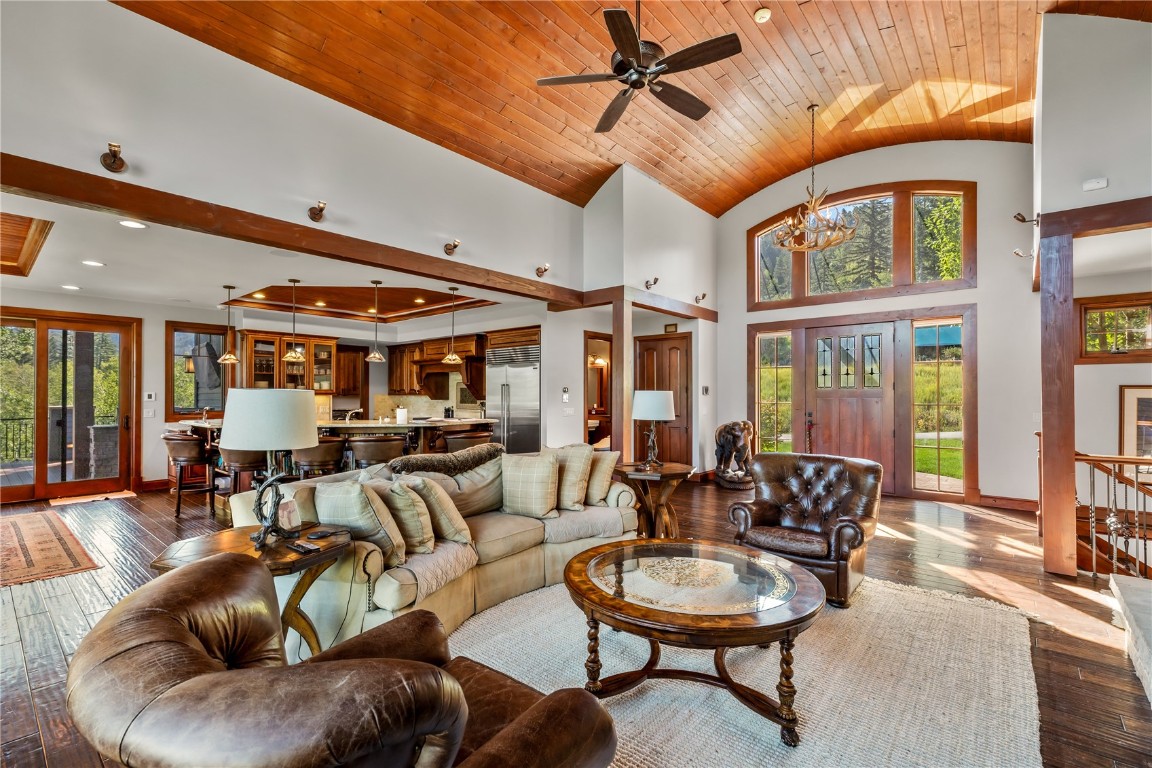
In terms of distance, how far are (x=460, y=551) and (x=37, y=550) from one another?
4031 mm

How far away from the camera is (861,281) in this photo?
6.71 metres

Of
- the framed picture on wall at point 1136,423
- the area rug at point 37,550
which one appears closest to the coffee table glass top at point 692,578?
the area rug at point 37,550

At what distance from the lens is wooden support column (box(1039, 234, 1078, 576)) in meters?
3.62

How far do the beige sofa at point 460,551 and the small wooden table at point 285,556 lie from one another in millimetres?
139

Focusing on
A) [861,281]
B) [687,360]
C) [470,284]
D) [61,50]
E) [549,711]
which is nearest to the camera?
[549,711]

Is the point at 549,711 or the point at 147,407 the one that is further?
the point at 147,407

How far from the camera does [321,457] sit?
17.3ft

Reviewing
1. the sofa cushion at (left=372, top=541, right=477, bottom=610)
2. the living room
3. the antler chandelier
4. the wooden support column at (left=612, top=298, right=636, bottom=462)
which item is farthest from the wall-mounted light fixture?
the antler chandelier

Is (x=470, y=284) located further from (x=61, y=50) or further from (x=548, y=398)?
(x=61, y=50)

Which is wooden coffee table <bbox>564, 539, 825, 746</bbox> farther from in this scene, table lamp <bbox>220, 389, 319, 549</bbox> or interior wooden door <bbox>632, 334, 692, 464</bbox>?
interior wooden door <bbox>632, 334, 692, 464</bbox>

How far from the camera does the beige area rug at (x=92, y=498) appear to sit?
6.06 metres

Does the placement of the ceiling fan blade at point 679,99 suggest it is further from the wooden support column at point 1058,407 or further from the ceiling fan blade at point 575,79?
the wooden support column at point 1058,407

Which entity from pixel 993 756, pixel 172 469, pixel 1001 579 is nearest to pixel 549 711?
pixel 993 756

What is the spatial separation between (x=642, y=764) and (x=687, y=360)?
6.09 m
